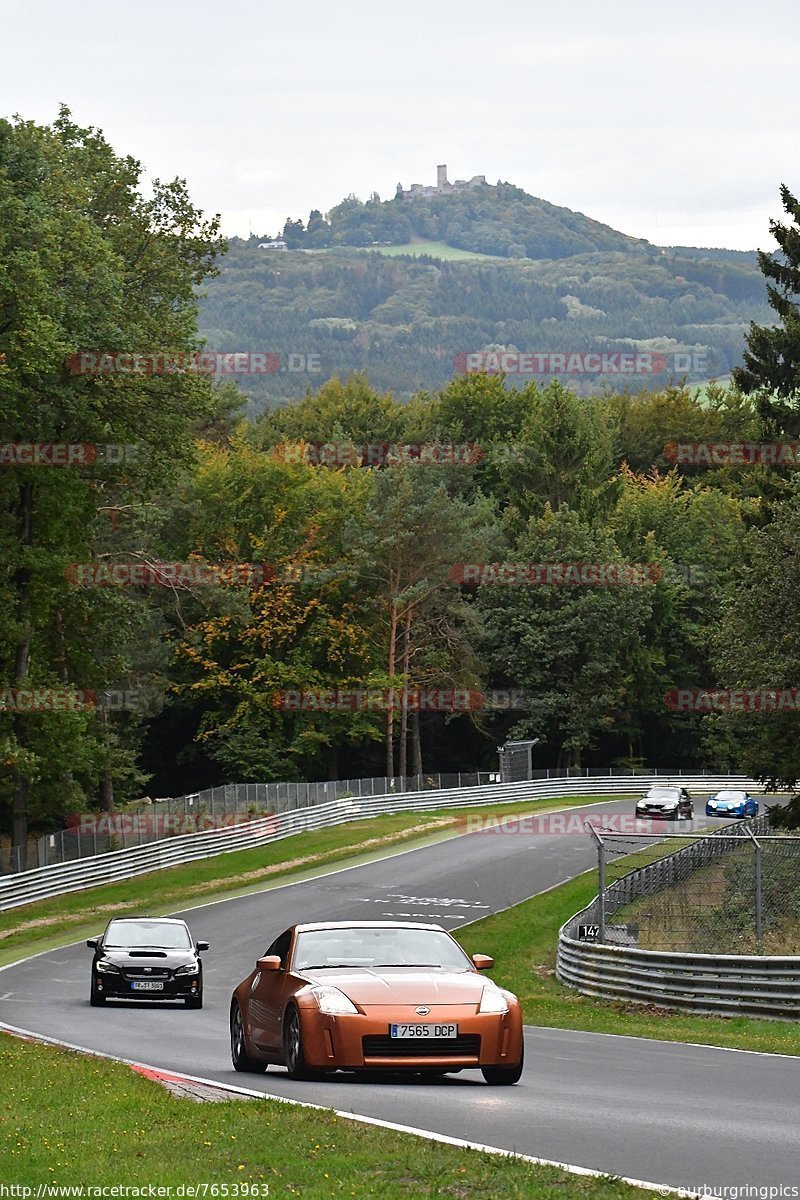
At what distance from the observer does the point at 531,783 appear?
75562 mm

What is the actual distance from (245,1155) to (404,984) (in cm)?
375

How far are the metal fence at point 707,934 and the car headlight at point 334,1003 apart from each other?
10494mm

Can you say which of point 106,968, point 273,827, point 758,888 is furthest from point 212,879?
point 758,888

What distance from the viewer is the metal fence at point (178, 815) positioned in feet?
153

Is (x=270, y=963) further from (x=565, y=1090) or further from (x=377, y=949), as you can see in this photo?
(x=565, y=1090)

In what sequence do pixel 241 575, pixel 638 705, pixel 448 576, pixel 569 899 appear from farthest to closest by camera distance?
pixel 638 705 → pixel 448 576 → pixel 241 575 → pixel 569 899

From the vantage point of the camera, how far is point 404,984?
12680 millimetres

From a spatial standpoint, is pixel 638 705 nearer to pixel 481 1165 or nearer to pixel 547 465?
pixel 547 465

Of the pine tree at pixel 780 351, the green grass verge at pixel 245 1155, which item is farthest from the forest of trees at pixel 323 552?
the green grass verge at pixel 245 1155

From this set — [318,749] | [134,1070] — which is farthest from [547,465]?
[134,1070]

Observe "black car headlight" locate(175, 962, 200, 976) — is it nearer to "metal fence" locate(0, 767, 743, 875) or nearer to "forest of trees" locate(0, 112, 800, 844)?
"forest of trees" locate(0, 112, 800, 844)

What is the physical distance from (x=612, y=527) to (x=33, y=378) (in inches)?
2108

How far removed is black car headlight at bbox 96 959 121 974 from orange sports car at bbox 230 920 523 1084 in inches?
478

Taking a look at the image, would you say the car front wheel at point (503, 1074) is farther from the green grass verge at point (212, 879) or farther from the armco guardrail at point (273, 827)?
the armco guardrail at point (273, 827)
